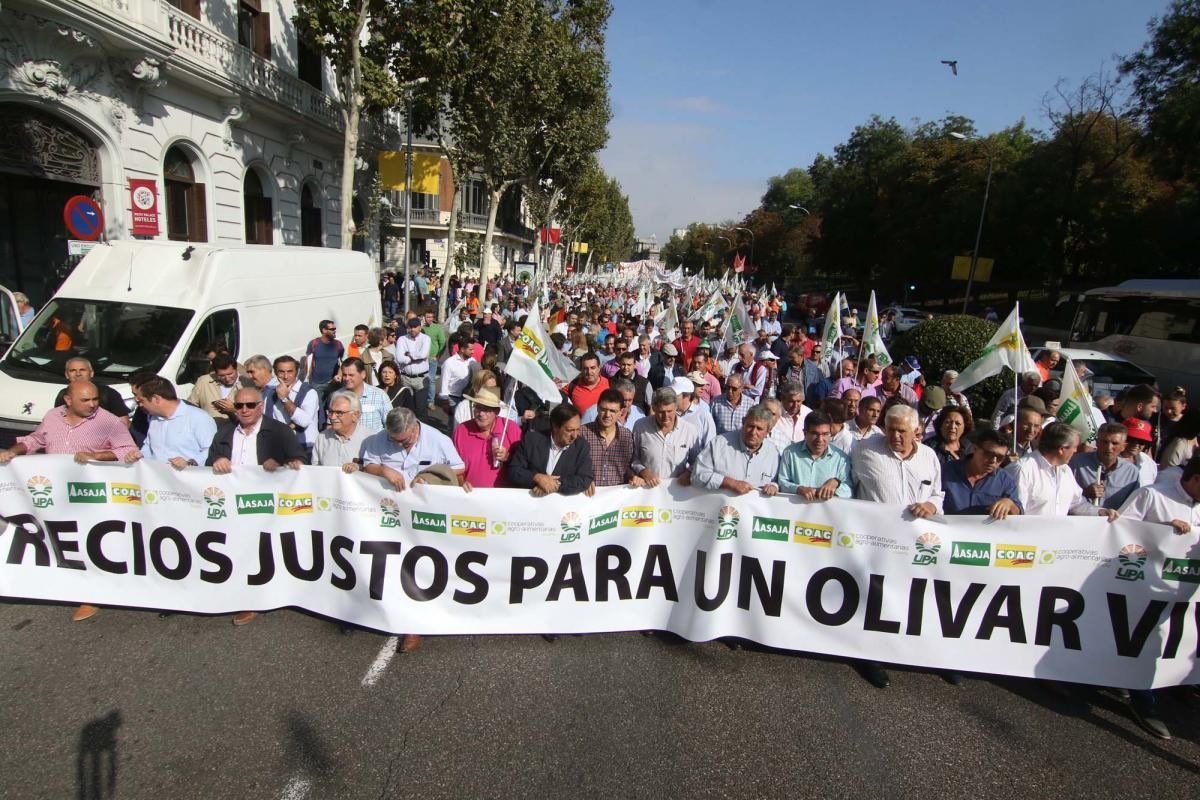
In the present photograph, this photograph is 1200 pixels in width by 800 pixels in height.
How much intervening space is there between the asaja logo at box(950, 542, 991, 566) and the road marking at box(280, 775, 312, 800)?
148 inches

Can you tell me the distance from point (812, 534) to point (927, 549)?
2.24 feet

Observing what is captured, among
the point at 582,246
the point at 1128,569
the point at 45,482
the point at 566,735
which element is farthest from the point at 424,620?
the point at 582,246

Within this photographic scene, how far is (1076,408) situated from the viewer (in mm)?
6367

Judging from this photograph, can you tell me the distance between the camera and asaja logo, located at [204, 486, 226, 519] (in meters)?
4.45

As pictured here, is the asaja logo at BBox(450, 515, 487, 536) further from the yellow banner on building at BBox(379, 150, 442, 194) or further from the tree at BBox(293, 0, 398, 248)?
the yellow banner on building at BBox(379, 150, 442, 194)

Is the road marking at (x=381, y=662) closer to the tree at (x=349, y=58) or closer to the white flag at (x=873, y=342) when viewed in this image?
the white flag at (x=873, y=342)

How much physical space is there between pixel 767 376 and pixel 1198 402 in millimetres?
11559

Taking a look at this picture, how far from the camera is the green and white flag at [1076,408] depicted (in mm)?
6250

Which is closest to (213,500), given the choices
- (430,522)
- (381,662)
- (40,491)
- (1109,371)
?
(40,491)

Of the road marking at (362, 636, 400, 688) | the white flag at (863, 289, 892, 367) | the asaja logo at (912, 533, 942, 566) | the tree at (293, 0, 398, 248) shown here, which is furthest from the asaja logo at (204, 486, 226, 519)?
the tree at (293, 0, 398, 248)

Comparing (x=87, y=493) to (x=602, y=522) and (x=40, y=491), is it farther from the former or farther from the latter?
(x=602, y=522)

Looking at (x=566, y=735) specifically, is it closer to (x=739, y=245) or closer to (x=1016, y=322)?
(x=1016, y=322)

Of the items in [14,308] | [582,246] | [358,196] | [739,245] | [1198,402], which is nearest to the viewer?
[14,308]

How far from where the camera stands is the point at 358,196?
84.4 feet
